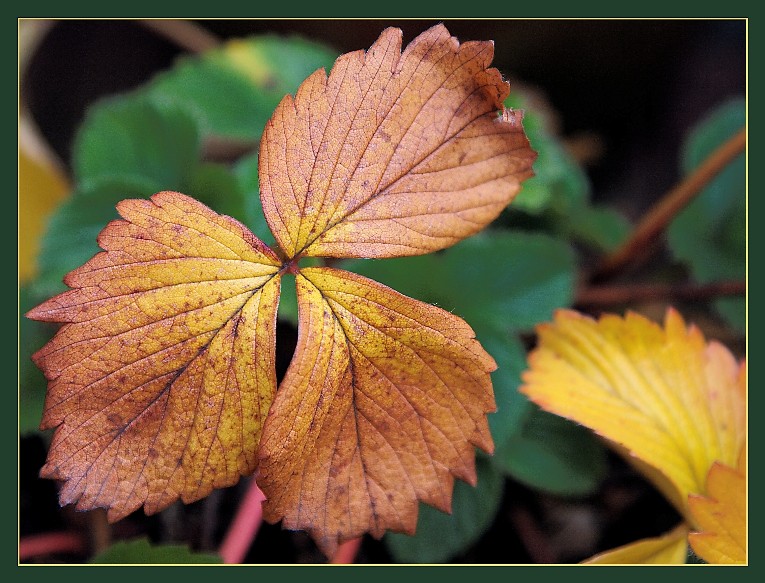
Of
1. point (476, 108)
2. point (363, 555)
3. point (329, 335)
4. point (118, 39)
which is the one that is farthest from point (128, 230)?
point (118, 39)

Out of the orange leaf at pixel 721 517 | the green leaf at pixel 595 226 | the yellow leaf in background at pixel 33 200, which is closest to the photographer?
the orange leaf at pixel 721 517

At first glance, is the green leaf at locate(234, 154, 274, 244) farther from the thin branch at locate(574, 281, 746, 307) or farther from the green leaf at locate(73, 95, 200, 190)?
the thin branch at locate(574, 281, 746, 307)

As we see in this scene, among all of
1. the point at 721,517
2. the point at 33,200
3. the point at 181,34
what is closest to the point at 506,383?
the point at 721,517

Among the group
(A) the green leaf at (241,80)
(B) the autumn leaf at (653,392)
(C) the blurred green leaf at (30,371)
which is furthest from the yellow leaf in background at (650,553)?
(A) the green leaf at (241,80)

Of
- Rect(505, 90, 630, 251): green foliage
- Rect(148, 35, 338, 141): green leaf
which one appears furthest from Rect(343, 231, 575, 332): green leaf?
Rect(148, 35, 338, 141): green leaf

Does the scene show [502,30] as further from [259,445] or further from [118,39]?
[259,445]

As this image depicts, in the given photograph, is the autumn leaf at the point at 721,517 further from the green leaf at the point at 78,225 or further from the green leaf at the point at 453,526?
the green leaf at the point at 78,225

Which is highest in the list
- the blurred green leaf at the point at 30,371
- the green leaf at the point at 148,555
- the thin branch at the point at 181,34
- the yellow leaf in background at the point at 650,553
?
the thin branch at the point at 181,34
